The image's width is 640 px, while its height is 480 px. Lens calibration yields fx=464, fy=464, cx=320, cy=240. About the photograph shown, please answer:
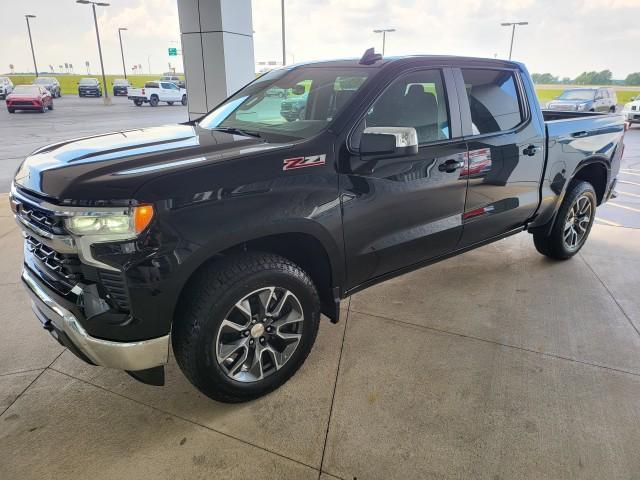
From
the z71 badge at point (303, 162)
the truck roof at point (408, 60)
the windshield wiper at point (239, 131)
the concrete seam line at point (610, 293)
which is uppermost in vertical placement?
the truck roof at point (408, 60)

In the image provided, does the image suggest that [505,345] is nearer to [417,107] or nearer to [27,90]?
[417,107]

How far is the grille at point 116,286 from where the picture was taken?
201 cm

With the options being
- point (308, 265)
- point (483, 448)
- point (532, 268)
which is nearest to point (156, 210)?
point (308, 265)

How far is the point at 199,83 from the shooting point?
7863 mm

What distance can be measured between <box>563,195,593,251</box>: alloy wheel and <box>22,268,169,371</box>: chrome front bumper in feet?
12.9

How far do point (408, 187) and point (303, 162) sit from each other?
79 centimetres

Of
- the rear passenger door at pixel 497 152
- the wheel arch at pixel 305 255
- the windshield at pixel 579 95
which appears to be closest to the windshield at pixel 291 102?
the wheel arch at pixel 305 255

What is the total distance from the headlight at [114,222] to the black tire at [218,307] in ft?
1.45

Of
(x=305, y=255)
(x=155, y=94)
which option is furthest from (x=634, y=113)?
(x=155, y=94)

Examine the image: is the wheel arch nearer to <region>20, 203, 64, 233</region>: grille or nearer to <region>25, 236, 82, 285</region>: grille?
<region>25, 236, 82, 285</region>: grille

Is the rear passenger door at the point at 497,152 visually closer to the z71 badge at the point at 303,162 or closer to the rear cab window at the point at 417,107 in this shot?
the rear cab window at the point at 417,107

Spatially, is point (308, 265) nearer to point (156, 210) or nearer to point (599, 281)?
point (156, 210)

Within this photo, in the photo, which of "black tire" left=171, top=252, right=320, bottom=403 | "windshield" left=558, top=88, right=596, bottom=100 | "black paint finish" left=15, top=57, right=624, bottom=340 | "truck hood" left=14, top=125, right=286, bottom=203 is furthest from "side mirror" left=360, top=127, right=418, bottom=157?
"windshield" left=558, top=88, right=596, bottom=100

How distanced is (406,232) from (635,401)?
1.62 m
